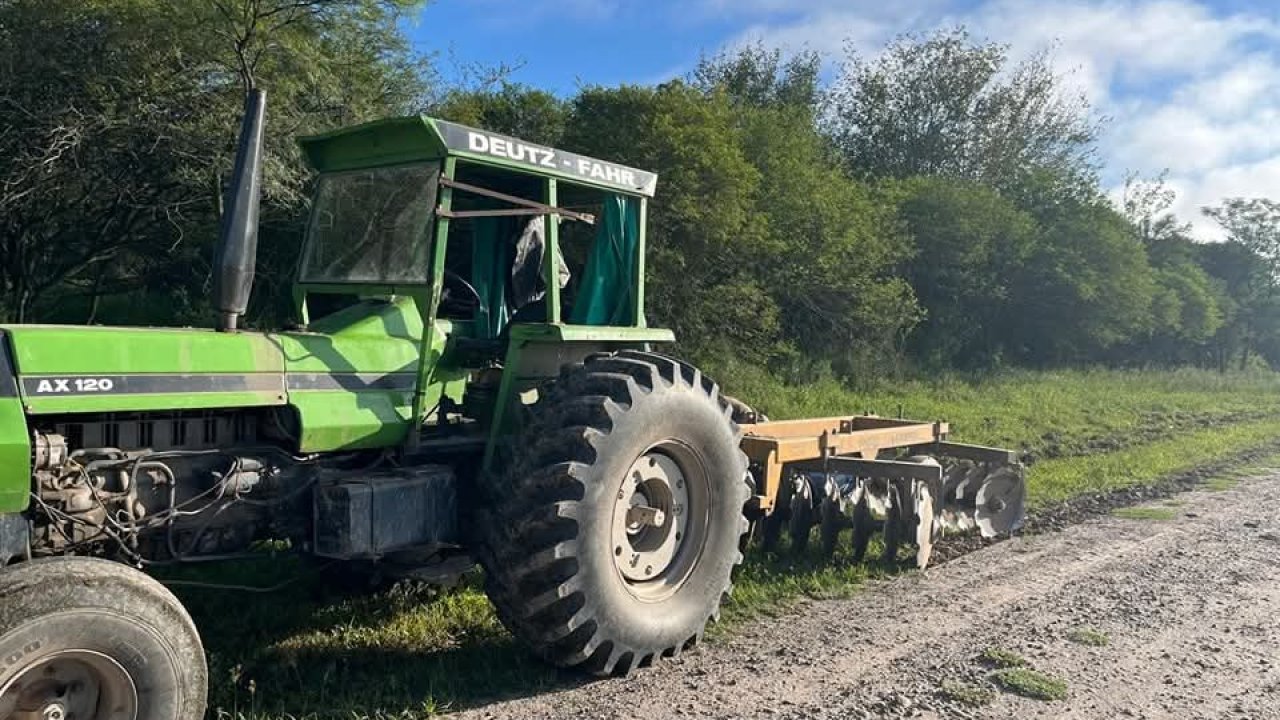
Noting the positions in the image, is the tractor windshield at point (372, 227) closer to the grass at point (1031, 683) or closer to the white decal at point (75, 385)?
the white decal at point (75, 385)

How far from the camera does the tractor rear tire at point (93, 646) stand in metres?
3.03

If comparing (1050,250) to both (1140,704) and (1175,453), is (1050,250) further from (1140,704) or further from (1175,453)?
(1140,704)

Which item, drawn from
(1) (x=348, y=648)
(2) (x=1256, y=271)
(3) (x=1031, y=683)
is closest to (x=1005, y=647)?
(3) (x=1031, y=683)

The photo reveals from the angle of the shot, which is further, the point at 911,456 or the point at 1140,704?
the point at 911,456

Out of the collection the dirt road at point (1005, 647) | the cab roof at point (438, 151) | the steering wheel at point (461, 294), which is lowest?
the dirt road at point (1005, 647)

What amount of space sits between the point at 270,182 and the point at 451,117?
4388 mm

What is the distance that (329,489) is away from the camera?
13.8ft

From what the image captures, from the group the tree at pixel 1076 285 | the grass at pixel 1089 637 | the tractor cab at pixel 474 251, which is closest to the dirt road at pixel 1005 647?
the grass at pixel 1089 637

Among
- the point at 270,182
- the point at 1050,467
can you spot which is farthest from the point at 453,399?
the point at 1050,467

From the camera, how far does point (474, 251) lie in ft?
17.6

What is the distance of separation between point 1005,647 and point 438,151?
3864 millimetres

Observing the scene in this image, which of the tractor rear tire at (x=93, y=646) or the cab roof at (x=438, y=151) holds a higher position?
the cab roof at (x=438, y=151)

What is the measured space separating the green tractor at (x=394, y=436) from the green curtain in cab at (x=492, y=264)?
0.01 metres

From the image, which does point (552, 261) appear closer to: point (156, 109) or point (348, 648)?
point (348, 648)
